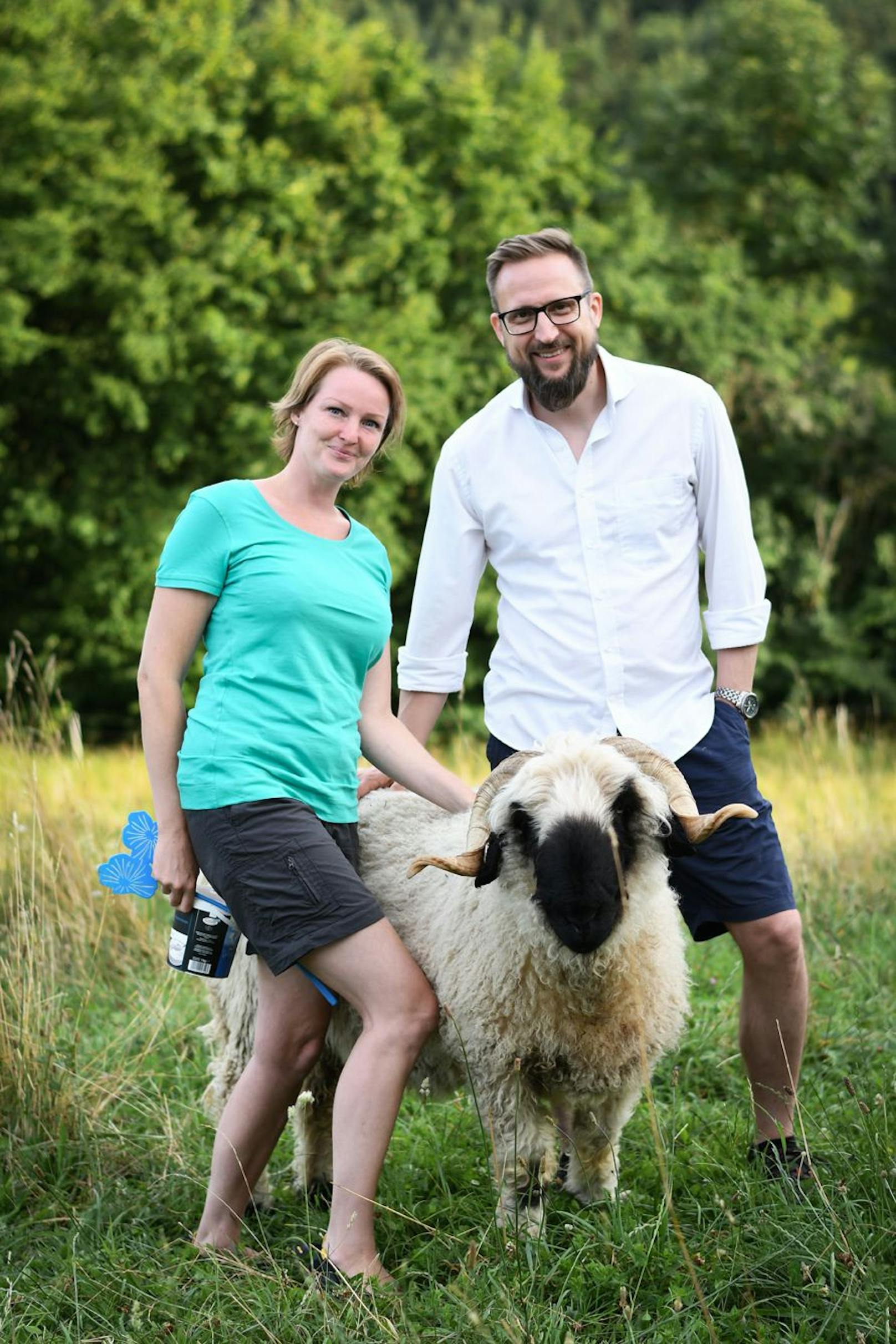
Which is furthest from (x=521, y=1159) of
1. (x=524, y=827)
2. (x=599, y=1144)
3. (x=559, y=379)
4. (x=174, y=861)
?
(x=559, y=379)

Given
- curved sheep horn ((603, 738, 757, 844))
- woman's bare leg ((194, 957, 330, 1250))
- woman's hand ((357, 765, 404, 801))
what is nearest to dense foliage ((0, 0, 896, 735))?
woman's hand ((357, 765, 404, 801))

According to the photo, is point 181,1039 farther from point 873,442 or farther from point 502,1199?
point 873,442

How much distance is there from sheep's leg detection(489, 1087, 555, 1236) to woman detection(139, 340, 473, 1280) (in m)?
0.38

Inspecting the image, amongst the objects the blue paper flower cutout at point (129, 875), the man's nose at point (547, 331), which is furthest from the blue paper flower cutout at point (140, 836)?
the man's nose at point (547, 331)

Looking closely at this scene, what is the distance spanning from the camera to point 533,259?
13.0 feet

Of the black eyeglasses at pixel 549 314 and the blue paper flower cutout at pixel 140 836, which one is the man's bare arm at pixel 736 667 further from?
the blue paper flower cutout at pixel 140 836

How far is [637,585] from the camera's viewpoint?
3875mm

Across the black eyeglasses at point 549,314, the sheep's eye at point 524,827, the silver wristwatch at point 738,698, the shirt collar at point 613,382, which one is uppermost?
the black eyeglasses at point 549,314

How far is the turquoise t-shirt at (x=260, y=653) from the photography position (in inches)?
136

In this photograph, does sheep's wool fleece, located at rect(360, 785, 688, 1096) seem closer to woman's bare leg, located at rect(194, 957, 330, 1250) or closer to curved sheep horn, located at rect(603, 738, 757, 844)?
curved sheep horn, located at rect(603, 738, 757, 844)

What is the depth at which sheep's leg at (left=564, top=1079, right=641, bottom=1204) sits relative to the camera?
3764mm

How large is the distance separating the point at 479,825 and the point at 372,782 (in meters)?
1.02

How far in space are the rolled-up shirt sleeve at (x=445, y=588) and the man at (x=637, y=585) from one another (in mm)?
106

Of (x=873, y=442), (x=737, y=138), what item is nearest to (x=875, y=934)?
(x=873, y=442)
